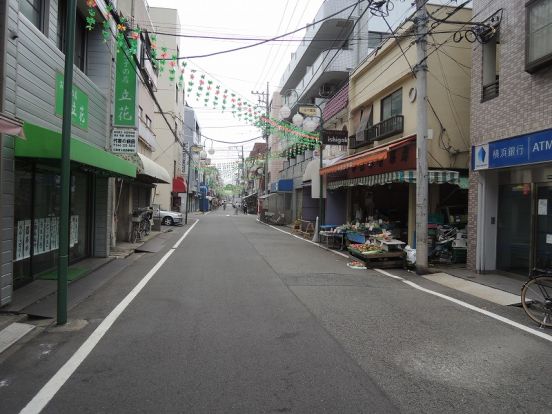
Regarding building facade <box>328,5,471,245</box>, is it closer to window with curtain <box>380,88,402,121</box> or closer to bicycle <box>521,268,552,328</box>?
window with curtain <box>380,88,402,121</box>

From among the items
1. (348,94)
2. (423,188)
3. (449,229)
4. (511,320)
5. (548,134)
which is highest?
(348,94)

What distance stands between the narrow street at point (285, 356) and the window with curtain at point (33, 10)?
5.52 metres

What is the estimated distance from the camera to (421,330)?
6.17 metres

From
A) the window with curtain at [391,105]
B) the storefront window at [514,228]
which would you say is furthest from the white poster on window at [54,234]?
the window with curtain at [391,105]

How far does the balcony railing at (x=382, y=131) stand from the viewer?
613 inches

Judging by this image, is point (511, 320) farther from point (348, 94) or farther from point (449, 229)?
point (348, 94)

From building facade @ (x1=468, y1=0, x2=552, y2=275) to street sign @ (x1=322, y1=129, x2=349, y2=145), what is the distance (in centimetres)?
808

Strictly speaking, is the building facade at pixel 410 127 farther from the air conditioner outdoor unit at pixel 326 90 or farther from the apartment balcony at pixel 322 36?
the air conditioner outdoor unit at pixel 326 90

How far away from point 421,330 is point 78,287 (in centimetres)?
655

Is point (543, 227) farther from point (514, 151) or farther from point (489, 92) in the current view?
point (489, 92)

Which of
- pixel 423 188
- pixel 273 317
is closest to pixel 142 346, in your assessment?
pixel 273 317

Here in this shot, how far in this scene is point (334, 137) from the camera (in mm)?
19609

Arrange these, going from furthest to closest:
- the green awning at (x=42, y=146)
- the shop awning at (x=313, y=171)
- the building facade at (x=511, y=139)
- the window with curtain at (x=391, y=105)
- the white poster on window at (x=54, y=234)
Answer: the shop awning at (x=313, y=171) → the window with curtain at (x=391, y=105) → the white poster on window at (x=54, y=234) → the building facade at (x=511, y=139) → the green awning at (x=42, y=146)

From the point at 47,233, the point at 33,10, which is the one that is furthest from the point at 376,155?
the point at 33,10
